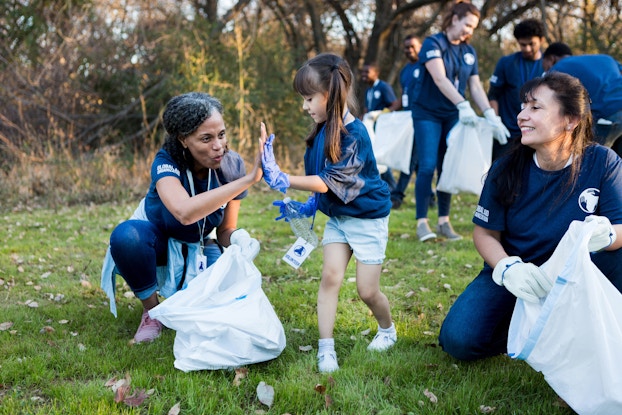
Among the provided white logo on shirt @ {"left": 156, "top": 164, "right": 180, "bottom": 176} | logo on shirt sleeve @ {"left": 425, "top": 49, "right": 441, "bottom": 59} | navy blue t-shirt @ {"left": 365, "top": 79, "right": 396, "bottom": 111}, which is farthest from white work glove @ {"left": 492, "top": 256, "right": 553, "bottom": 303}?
navy blue t-shirt @ {"left": 365, "top": 79, "right": 396, "bottom": 111}

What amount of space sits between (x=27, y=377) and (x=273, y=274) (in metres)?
1.97

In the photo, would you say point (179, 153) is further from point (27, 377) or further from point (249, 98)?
point (249, 98)

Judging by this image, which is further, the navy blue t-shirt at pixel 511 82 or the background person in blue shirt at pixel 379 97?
the background person in blue shirt at pixel 379 97

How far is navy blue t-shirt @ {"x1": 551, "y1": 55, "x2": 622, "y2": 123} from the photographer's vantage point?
162 inches

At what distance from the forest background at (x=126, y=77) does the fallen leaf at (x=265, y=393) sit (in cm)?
594

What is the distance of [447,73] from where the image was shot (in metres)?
5.08

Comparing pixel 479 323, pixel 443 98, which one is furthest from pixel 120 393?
pixel 443 98

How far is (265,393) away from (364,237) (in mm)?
800

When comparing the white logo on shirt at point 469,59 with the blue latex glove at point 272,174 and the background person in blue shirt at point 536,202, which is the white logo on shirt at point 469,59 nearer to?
the background person in blue shirt at point 536,202

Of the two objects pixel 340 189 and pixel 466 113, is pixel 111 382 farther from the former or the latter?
pixel 466 113

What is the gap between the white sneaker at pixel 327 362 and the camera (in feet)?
8.64

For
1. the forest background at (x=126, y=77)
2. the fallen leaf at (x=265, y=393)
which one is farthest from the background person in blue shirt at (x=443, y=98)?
the forest background at (x=126, y=77)

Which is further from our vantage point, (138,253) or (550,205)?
(138,253)

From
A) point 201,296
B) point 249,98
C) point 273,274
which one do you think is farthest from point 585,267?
point 249,98
